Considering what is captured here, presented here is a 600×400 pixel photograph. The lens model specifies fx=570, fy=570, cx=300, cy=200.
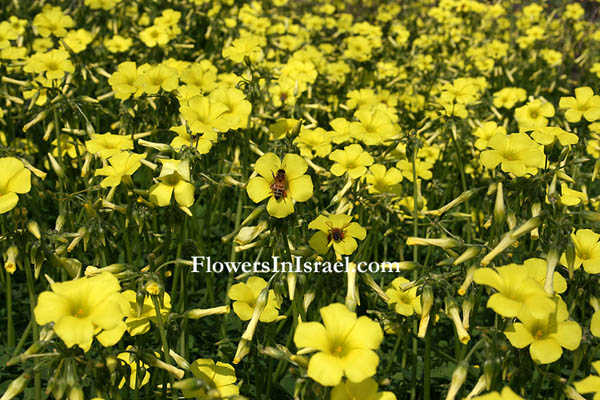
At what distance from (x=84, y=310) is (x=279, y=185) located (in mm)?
802

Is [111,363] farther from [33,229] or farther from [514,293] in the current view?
[514,293]

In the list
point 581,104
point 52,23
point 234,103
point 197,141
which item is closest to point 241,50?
point 234,103

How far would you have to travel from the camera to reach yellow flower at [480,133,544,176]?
225cm

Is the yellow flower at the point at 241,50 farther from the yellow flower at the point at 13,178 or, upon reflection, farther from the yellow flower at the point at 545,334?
the yellow flower at the point at 545,334

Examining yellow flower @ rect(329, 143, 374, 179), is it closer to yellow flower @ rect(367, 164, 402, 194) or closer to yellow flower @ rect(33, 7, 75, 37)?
yellow flower @ rect(367, 164, 402, 194)

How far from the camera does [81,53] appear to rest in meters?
5.38

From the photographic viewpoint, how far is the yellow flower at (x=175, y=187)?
212 cm

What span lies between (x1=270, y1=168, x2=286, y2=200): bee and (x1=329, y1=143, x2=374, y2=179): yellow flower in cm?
72

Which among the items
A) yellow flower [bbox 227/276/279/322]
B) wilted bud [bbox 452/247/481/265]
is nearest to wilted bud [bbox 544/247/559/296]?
wilted bud [bbox 452/247/481/265]

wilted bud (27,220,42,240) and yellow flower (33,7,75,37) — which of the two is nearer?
wilted bud (27,220,42,240)

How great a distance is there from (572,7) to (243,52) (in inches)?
284

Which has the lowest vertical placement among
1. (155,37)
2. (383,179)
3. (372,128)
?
(383,179)

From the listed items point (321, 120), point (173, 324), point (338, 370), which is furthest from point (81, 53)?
point (338, 370)

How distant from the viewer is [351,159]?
291 centimetres
